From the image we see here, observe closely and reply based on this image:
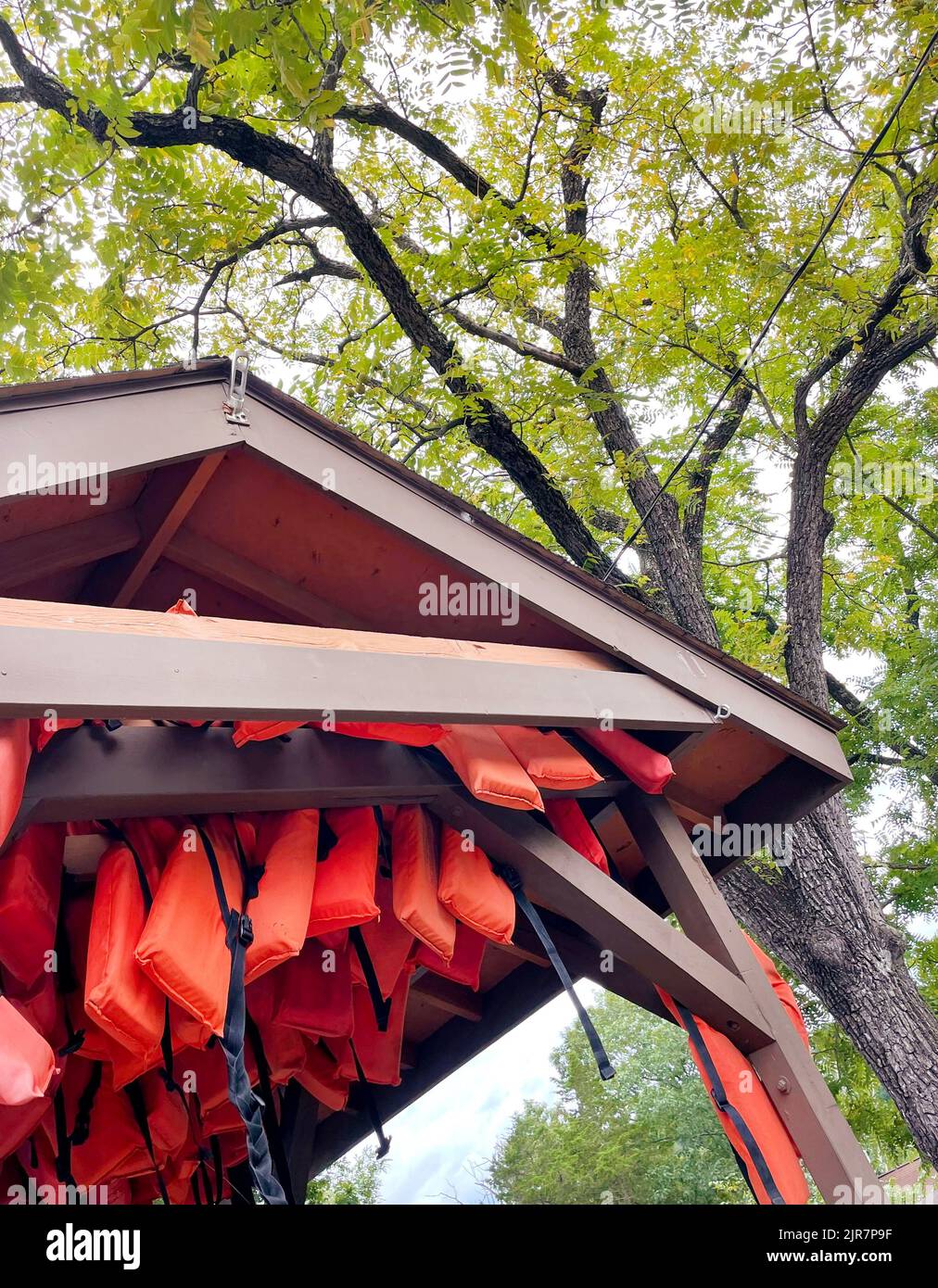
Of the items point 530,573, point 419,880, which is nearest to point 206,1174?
point 419,880

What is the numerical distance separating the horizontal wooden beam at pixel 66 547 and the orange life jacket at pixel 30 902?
76cm

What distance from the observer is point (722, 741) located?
3166 millimetres

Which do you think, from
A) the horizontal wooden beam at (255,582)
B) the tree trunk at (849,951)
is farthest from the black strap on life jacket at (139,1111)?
the tree trunk at (849,951)

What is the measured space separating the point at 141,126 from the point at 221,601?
321cm

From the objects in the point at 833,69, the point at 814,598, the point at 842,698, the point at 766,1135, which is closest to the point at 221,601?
the point at 766,1135

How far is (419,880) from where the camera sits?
2.32m

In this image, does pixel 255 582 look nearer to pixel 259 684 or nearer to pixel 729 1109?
pixel 259 684

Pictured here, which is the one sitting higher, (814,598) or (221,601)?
(814,598)

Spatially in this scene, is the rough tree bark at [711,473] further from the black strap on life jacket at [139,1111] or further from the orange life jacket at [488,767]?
the black strap on life jacket at [139,1111]

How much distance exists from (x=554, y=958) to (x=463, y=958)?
42 centimetres

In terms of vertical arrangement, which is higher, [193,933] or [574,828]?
[574,828]

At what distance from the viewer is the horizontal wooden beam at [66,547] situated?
2.38m
